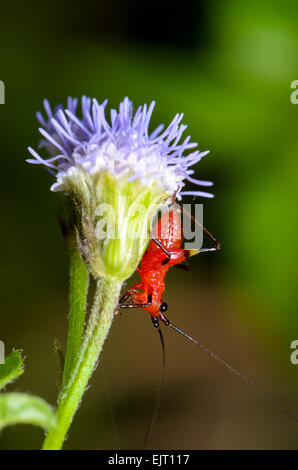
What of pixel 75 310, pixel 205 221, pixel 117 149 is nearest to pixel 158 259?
pixel 75 310

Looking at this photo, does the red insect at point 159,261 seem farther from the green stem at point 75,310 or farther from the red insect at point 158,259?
the green stem at point 75,310

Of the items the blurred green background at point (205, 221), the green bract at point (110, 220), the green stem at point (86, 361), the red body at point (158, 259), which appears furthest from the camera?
the blurred green background at point (205, 221)

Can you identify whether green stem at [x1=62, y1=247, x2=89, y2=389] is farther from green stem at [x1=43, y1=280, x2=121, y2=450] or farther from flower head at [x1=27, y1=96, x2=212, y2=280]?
flower head at [x1=27, y1=96, x2=212, y2=280]

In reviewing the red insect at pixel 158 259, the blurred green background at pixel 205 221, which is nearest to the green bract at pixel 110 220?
the red insect at pixel 158 259

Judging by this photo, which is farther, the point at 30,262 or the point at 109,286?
the point at 30,262

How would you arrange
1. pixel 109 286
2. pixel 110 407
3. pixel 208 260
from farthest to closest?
pixel 208 260, pixel 110 407, pixel 109 286

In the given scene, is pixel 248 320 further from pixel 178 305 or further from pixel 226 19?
pixel 226 19

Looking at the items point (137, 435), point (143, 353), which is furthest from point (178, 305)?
point (137, 435)
